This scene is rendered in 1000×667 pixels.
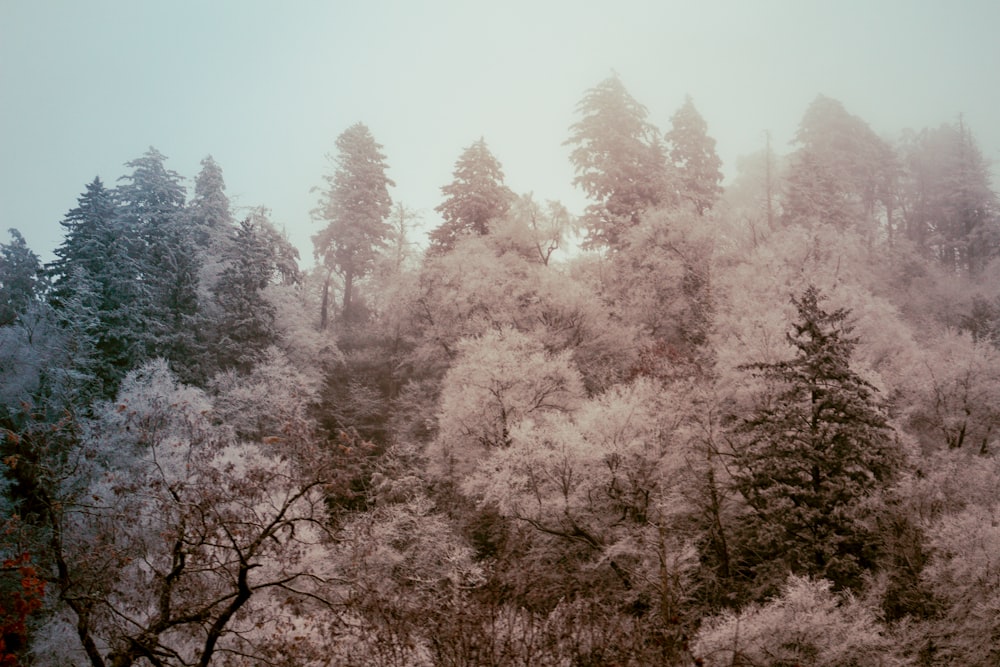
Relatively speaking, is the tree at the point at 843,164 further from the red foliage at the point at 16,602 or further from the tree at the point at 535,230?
the red foliage at the point at 16,602

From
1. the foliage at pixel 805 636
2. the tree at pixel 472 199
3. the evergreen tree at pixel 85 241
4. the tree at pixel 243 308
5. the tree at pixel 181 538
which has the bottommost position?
the foliage at pixel 805 636

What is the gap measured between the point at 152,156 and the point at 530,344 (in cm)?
2829

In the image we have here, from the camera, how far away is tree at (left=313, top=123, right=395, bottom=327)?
42.7 meters

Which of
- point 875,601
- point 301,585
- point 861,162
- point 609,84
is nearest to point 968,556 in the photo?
Answer: point 875,601

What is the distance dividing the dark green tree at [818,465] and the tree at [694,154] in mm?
23608

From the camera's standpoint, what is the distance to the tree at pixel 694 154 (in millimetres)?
39188

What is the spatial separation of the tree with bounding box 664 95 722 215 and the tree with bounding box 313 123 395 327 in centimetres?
2114

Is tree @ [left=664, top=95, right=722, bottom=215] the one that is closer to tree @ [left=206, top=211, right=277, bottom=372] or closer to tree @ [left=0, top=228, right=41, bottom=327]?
tree @ [left=206, top=211, right=277, bottom=372]

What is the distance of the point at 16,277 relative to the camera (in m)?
36.7

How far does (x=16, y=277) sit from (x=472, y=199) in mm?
28594

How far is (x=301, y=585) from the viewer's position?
62.9 feet

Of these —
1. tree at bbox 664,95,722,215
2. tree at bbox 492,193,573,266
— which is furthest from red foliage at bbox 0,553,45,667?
tree at bbox 664,95,722,215

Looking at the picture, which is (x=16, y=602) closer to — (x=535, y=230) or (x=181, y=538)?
(x=181, y=538)

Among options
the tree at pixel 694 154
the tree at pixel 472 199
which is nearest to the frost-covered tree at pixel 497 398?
the tree at pixel 472 199
